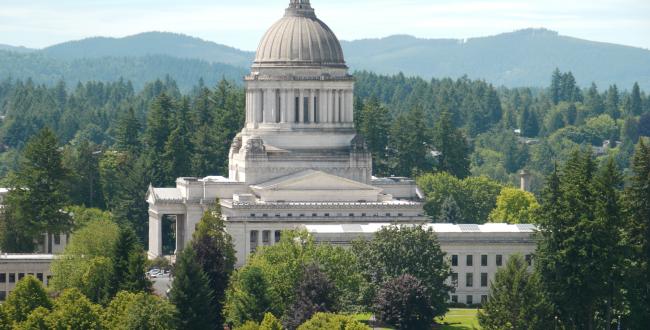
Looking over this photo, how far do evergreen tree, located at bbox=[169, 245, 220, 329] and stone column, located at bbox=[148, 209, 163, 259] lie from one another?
33260 millimetres

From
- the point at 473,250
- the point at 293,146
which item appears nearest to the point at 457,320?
the point at 473,250

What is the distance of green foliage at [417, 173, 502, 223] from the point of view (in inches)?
5704

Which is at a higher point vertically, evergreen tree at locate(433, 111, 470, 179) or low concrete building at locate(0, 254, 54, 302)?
evergreen tree at locate(433, 111, 470, 179)

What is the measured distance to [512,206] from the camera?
144000 millimetres

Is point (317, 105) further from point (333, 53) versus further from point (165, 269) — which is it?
point (165, 269)

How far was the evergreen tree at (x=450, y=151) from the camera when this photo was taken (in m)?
160

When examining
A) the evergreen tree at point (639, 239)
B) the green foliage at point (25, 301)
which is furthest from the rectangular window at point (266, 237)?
the evergreen tree at point (639, 239)

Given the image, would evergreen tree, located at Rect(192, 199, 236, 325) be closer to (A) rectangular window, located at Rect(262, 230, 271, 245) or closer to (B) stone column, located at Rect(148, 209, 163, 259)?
(A) rectangular window, located at Rect(262, 230, 271, 245)

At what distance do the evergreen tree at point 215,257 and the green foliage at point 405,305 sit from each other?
26.5ft

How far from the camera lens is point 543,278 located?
3991 inches

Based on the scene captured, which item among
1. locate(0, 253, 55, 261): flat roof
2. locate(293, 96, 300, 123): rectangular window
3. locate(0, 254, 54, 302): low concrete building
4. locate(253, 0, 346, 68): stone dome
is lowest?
locate(0, 254, 54, 302): low concrete building

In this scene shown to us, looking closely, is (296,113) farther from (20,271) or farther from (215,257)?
(215,257)

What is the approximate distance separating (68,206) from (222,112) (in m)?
23.8

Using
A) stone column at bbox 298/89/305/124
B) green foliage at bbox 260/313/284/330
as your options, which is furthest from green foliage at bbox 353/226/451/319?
stone column at bbox 298/89/305/124
